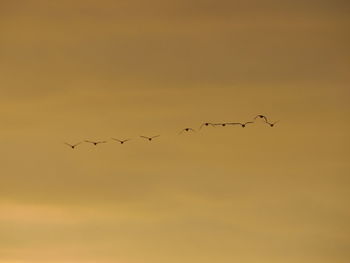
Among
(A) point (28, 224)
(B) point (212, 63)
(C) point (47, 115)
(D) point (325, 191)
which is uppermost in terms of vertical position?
(B) point (212, 63)

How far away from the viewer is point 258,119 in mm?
2643

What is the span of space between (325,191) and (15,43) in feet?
4.01

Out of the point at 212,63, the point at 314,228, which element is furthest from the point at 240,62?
the point at 314,228

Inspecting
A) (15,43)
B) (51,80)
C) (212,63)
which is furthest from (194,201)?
(15,43)

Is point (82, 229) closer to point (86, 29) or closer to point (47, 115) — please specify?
point (47, 115)

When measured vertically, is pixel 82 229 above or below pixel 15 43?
below

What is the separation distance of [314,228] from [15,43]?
49.2 inches

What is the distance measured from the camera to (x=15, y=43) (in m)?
2.77

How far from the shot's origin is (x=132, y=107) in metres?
2.70

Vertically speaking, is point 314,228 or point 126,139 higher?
point 126,139


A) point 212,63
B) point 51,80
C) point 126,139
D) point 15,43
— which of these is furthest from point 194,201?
point 15,43

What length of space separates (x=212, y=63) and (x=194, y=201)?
0.49 metres

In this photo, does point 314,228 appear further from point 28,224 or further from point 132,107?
point 28,224

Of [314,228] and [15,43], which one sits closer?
[314,228]
